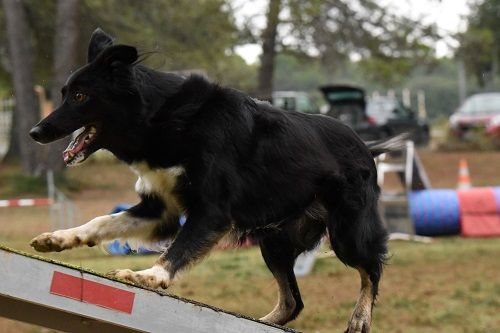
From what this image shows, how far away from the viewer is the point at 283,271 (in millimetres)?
4754

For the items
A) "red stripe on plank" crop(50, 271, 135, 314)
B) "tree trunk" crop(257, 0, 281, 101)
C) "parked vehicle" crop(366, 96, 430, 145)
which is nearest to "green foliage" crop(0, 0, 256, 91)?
"tree trunk" crop(257, 0, 281, 101)

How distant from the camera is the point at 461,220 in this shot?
12.4 metres

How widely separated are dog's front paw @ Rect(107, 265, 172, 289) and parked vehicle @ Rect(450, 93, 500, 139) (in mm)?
21493

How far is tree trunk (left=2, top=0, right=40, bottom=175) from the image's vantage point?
19.6 meters

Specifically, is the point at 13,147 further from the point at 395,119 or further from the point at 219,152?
the point at 219,152

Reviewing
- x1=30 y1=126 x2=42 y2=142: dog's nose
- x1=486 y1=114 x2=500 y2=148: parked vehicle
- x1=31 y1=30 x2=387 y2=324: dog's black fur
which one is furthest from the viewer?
x1=486 y1=114 x2=500 y2=148: parked vehicle

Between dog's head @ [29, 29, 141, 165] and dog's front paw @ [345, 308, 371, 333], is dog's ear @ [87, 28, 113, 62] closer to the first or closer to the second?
dog's head @ [29, 29, 141, 165]

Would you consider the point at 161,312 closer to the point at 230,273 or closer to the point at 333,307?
the point at 333,307

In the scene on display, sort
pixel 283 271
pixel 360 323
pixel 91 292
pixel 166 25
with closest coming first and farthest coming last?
pixel 91 292 < pixel 360 323 < pixel 283 271 < pixel 166 25

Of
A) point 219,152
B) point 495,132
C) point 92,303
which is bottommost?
point 495,132

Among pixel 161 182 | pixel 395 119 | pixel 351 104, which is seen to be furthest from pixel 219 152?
pixel 395 119

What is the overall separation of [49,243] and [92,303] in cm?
66

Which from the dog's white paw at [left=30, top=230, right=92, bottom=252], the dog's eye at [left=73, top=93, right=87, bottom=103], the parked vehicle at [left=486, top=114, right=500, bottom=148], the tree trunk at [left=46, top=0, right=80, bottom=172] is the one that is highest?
the tree trunk at [left=46, top=0, right=80, bottom=172]

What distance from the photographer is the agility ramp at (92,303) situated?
3150mm
